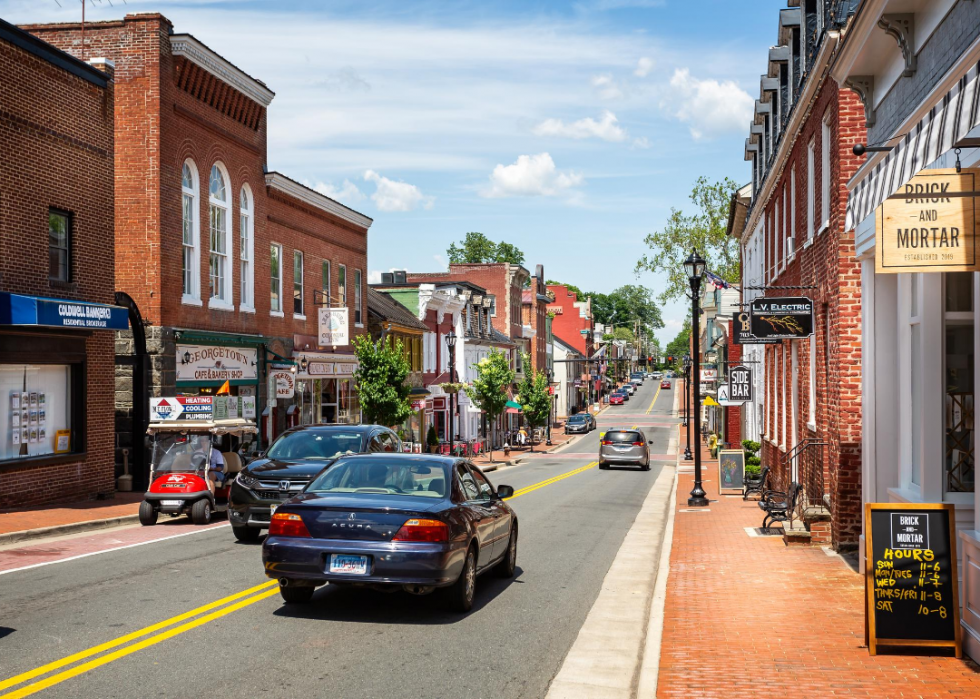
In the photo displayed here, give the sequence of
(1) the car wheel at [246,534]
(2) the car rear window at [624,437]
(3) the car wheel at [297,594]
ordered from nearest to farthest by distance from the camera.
→ (3) the car wheel at [297,594] < (1) the car wheel at [246,534] < (2) the car rear window at [624,437]

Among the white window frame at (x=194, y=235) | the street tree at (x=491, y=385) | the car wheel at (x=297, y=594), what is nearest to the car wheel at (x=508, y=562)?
the car wheel at (x=297, y=594)

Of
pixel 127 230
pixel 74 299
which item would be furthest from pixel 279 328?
pixel 74 299

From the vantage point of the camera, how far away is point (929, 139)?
23.3 ft

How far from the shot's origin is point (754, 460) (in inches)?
1217

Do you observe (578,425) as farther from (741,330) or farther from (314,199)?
(741,330)

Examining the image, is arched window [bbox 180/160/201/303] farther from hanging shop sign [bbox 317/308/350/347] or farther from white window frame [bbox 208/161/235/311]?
hanging shop sign [bbox 317/308/350/347]

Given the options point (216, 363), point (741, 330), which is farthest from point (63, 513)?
point (741, 330)

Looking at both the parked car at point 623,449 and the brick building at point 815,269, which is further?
the parked car at point 623,449

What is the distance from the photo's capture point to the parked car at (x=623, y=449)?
41.3 metres

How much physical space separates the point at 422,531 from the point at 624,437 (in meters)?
33.0

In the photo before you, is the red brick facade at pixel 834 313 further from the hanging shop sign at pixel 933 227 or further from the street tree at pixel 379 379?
the street tree at pixel 379 379

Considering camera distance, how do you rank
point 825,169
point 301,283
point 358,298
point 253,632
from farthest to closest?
point 358,298 → point 301,283 → point 825,169 → point 253,632

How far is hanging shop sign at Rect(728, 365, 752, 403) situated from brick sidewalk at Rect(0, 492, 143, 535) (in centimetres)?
1552

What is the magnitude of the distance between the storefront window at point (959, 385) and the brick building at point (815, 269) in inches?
82.8
